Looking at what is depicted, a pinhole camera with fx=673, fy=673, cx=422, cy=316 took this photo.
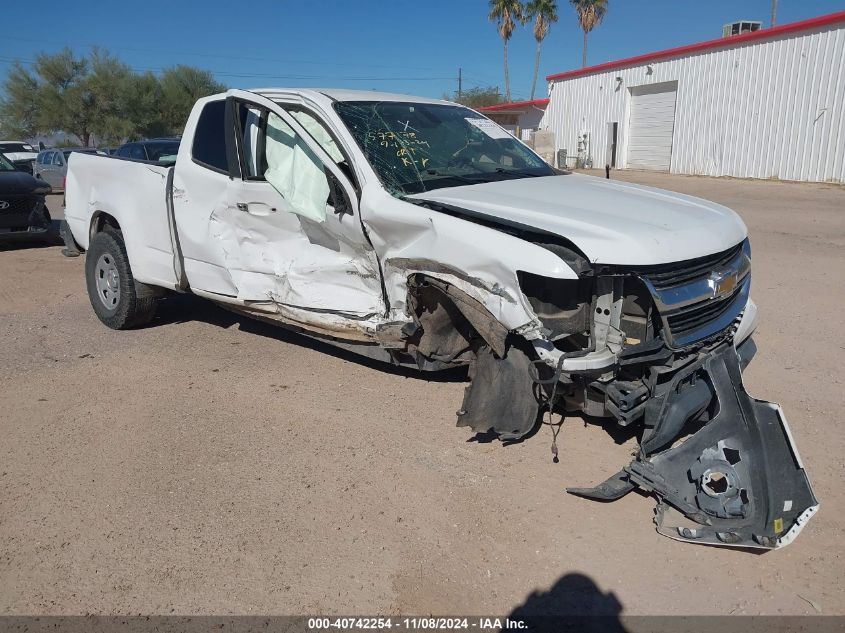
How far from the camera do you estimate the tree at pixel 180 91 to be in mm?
44844

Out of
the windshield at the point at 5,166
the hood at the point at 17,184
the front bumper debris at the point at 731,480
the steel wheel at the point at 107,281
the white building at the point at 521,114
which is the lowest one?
the front bumper debris at the point at 731,480

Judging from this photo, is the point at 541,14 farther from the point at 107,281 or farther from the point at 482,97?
the point at 107,281

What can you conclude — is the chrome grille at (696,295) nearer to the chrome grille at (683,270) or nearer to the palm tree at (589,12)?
the chrome grille at (683,270)

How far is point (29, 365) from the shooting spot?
5.55m

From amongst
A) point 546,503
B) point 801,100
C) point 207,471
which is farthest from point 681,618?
point 801,100

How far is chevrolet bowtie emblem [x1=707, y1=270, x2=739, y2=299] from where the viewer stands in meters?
3.59

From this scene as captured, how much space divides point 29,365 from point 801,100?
830 inches

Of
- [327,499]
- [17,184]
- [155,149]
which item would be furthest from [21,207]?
[327,499]

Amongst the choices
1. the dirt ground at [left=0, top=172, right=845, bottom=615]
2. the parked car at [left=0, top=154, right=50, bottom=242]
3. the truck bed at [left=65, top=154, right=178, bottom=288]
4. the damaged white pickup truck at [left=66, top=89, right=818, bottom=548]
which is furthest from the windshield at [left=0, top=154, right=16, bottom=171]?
the damaged white pickup truck at [left=66, top=89, right=818, bottom=548]

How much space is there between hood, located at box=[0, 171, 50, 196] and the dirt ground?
589 centimetres

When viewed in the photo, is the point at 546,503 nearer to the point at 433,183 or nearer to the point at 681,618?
the point at 681,618

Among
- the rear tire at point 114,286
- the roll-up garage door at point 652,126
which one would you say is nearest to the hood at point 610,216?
the rear tire at point 114,286

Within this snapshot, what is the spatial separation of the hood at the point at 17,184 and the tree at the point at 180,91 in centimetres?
3590

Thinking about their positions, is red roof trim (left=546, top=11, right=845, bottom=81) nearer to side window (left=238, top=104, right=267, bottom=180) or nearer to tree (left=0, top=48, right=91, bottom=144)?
side window (left=238, top=104, right=267, bottom=180)
